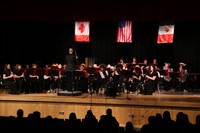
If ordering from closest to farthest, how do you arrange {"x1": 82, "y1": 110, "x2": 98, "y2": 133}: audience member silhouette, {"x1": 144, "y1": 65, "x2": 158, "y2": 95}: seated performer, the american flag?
{"x1": 82, "y1": 110, "x2": 98, "y2": 133}: audience member silhouette → {"x1": 144, "y1": 65, "x2": 158, "y2": 95}: seated performer → the american flag

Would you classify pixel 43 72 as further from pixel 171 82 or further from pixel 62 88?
pixel 171 82

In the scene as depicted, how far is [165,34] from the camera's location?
19797 mm

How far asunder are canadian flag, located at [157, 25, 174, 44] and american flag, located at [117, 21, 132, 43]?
1.93 metres

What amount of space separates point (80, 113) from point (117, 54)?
11610 mm

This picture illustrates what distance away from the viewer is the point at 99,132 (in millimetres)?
5441

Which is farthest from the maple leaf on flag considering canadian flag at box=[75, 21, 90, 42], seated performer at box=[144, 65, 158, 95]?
seated performer at box=[144, 65, 158, 95]

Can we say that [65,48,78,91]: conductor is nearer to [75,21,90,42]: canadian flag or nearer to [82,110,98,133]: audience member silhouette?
[75,21,90,42]: canadian flag

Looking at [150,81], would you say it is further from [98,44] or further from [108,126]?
[108,126]

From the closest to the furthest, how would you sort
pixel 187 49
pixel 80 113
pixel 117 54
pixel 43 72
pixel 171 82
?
1. pixel 80 113
2. pixel 43 72
3. pixel 171 82
4. pixel 187 49
5. pixel 117 54

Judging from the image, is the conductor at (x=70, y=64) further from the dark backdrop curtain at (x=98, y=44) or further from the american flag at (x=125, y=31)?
the american flag at (x=125, y=31)

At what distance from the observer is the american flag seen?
20.3 metres

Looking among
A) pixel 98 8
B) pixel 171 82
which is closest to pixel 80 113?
pixel 98 8

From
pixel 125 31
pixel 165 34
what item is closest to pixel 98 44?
pixel 125 31

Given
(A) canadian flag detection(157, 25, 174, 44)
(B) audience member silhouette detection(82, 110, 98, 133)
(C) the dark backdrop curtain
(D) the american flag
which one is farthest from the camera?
(C) the dark backdrop curtain
